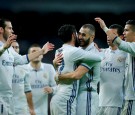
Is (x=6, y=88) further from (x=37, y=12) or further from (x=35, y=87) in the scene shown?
(x=37, y=12)

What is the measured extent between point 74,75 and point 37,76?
4.09 m

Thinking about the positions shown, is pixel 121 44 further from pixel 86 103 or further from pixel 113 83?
pixel 113 83

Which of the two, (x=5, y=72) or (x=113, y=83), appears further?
(x=113, y=83)

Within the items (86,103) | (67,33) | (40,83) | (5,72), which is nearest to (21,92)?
(40,83)

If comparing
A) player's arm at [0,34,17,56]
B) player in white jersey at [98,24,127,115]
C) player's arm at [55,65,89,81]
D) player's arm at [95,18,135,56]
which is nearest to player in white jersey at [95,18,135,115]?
player's arm at [95,18,135,56]

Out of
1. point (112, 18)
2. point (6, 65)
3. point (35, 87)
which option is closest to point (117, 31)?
point (6, 65)

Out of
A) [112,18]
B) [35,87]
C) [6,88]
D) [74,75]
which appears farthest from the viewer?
[112,18]

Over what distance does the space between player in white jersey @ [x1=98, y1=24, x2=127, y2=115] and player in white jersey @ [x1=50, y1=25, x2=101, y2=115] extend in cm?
80

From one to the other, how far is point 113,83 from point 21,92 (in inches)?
88.3

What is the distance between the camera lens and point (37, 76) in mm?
11320

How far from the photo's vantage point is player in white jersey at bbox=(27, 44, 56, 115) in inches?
433

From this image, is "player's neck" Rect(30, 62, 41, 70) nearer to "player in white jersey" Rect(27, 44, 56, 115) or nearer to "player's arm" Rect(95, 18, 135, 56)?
"player in white jersey" Rect(27, 44, 56, 115)

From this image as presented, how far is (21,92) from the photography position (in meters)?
9.83

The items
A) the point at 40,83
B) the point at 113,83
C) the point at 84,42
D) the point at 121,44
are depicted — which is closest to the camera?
the point at 121,44
